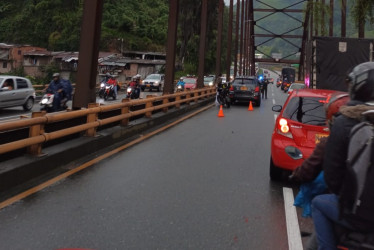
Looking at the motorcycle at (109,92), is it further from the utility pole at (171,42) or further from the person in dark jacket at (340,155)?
the person in dark jacket at (340,155)

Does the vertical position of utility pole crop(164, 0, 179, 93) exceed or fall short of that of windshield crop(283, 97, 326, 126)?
it exceeds it

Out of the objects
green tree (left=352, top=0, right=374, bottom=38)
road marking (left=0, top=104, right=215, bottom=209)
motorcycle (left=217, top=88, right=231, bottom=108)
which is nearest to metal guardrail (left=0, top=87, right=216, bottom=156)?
road marking (left=0, top=104, right=215, bottom=209)

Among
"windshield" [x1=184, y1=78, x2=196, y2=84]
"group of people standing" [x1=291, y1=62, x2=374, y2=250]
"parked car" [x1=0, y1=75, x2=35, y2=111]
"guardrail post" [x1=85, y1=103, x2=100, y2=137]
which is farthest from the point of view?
"windshield" [x1=184, y1=78, x2=196, y2=84]

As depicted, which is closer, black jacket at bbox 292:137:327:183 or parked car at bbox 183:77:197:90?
black jacket at bbox 292:137:327:183

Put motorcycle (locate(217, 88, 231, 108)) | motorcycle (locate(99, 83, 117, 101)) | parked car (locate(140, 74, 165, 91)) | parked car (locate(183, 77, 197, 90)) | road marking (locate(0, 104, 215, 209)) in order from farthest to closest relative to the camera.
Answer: parked car (locate(140, 74, 165, 91)) → parked car (locate(183, 77, 197, 90)) → motorcycle (locate(99, 83, 117, 101)) → motorcycle (locate(217, 88, 231, 108)) → road marking (locate(0, 104, 215, 209))

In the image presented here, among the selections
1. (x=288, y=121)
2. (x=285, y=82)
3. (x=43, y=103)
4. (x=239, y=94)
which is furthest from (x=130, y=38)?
(x=288, y=121)

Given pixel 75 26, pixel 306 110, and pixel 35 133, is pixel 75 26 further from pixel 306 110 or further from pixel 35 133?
pixel 306 110

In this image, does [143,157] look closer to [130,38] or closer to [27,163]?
[27,163]

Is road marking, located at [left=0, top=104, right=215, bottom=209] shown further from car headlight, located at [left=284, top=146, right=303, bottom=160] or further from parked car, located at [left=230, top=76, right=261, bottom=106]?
parked car, located at [left=230, top=76, right=261, bottom=106]

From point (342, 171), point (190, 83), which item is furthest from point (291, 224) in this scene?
point (190, 83)

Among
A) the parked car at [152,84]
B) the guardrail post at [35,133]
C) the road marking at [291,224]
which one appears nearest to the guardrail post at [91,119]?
the guardrail post at [35,133]

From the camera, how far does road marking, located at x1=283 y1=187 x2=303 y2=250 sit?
3.90 m

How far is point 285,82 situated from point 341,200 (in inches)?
2475

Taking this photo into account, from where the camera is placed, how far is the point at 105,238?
388cm
